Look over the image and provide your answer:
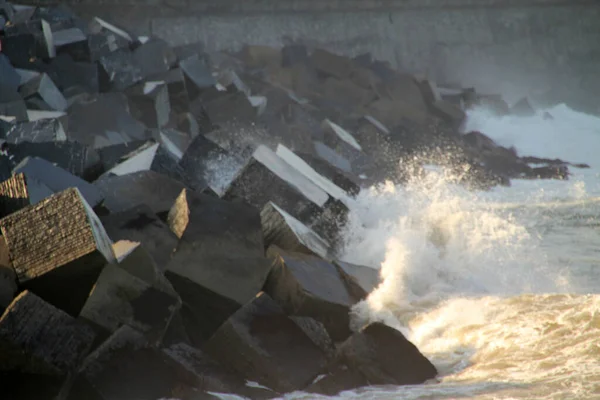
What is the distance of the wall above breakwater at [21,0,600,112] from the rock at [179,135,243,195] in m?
7.88

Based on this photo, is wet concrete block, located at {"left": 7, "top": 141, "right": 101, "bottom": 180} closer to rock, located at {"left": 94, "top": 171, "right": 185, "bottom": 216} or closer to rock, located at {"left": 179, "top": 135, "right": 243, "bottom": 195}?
rock, located at {"left": 94, "top": 171, "right": 185, "bottom": 216}

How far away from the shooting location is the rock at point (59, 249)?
3.21 m

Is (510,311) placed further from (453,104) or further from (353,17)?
→ (353,17)

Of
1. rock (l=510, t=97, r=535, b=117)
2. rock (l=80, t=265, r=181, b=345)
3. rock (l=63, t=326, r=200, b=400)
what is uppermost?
rock (l=510, t=97, r=535, b=117)

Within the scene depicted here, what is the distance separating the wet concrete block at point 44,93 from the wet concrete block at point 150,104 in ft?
2.67

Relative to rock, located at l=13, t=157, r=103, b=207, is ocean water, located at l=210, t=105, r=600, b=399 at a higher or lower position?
higher

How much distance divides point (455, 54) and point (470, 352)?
1291 cm

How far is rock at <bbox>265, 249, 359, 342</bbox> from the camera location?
3.75 metres

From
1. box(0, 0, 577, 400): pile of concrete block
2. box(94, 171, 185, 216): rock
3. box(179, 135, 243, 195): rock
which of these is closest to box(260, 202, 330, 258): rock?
box(0, 0, 577, 400): pile of concrete block

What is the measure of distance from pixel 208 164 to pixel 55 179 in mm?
1613

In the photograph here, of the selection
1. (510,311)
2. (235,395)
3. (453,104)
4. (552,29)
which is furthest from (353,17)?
(235,395)

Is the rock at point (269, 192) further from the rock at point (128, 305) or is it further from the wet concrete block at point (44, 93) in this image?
the wet concrete block at point (44, 93)

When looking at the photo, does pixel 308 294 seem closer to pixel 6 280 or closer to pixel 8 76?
pixel 6 280

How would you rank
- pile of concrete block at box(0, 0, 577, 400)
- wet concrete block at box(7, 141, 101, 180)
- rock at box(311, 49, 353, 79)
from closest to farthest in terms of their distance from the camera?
pile of concrete block at box(0, 0, 577, 400), wet concrete block at box(7, 141, 101, 180), rock at box(311, 49, 353, 79)
